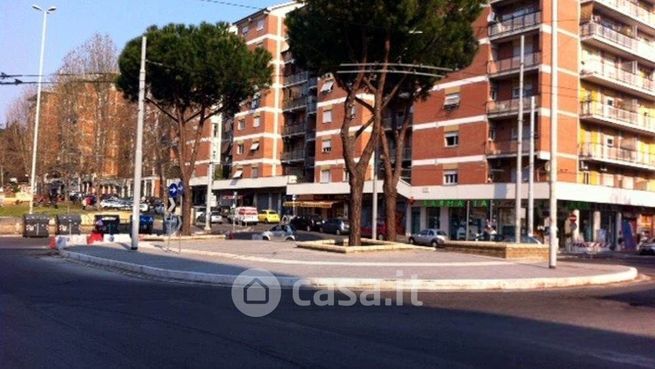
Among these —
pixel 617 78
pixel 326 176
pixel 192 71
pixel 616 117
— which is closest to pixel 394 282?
pixel 192 71

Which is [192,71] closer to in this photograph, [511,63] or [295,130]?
[511,63]

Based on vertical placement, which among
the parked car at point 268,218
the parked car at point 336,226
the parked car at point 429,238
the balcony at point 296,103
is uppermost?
the balcony at point 296,103

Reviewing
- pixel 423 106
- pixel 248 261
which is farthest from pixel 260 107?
pixel 248 261

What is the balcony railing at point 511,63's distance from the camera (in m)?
46.1

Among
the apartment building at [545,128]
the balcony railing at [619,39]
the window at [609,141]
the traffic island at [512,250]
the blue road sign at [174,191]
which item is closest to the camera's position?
the blue road sign at [174,191]

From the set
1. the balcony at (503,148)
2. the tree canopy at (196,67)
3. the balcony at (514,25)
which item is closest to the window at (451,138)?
the balcony at (503,148)

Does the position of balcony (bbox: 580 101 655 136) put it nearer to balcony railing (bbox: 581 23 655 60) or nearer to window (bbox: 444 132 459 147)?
balcony railing (bbox: 581 23 655 60)

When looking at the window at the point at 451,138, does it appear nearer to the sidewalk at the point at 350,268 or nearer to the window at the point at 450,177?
the window at the point at 450,177

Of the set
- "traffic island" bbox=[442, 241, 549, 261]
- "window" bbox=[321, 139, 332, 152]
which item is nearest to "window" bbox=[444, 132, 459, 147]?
"window" bbox=[321, 139, 332, 152]

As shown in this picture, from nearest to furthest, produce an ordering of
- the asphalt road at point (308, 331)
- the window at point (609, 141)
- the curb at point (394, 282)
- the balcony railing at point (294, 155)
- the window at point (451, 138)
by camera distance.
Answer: the asphalt road at point (308, 331) → the curb at point (394, 282) → the window at point (609, 141) → the window at point (451, 138) → the balcony railing at point (294, 155)

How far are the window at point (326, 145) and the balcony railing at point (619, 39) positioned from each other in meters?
26.2

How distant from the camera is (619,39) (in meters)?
50.0

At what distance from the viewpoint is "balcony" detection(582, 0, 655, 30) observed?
49281 mm

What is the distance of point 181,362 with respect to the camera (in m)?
6.91
